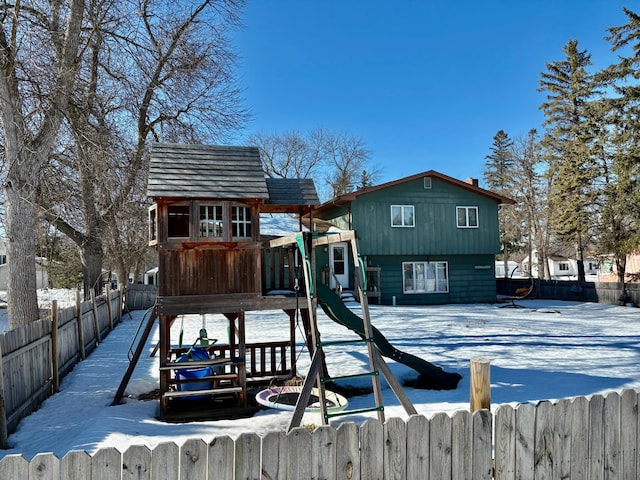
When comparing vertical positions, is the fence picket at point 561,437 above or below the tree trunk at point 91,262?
below

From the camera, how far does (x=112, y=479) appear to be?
2850 mm

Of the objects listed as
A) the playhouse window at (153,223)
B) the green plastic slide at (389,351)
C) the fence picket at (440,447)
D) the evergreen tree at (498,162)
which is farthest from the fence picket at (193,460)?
the evergreen tree at (498,162)

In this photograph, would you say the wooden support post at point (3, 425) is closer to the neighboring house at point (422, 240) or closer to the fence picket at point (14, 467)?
the fence picket at point (14, 467)

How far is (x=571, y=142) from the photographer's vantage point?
1115 inches

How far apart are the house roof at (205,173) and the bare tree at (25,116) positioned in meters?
2.97

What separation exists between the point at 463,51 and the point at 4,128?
20549 mm

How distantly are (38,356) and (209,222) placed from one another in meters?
3.59

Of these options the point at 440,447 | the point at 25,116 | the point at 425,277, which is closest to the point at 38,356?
the point at 25,116

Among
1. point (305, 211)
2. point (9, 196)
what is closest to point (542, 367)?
point (305, 211)

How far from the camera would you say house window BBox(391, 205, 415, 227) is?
23750 millimetres

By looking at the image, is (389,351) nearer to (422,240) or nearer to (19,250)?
(19,250)

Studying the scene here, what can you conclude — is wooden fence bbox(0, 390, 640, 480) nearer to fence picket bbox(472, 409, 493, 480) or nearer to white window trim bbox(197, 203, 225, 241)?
fence picket bbox(472, 409, 493, 480)

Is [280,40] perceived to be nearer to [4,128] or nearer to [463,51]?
[463,51]

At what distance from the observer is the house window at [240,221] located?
26.1ft
